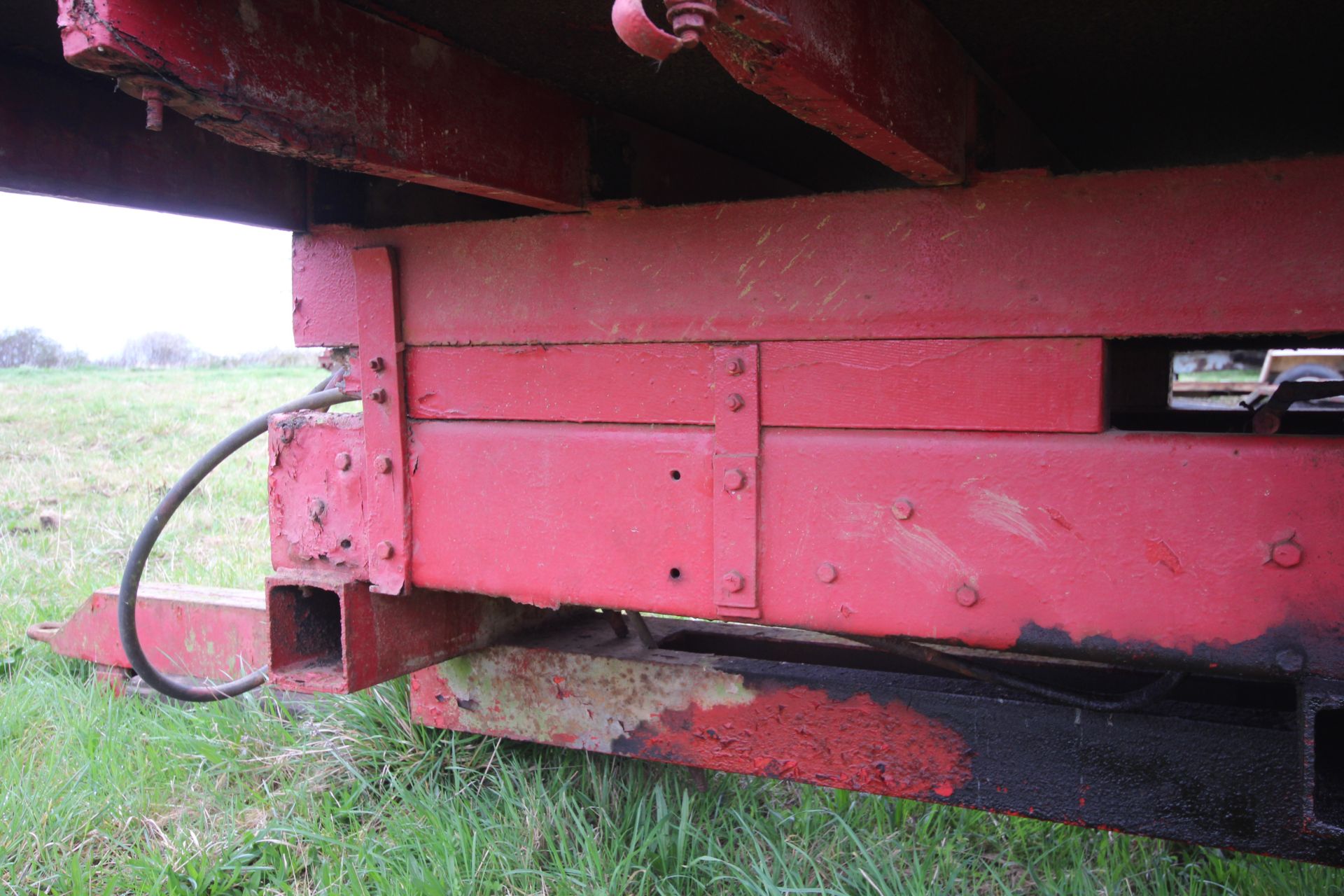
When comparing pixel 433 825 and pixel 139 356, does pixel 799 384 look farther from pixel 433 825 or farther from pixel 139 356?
pixel 139 356

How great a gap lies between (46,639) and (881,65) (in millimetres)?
3386

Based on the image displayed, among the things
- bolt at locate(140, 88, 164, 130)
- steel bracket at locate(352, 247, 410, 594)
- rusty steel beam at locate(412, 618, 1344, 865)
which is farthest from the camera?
steel bracket at locate(352, 247, 410, 594)

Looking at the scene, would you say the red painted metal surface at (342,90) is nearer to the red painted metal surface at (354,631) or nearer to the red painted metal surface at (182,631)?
the red painted metal surface at (354,631)

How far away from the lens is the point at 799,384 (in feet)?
5.25

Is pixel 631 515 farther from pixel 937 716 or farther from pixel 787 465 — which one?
pixel 937 716

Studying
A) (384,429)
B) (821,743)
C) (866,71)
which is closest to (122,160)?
(384,429)

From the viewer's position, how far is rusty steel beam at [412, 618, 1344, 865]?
1.56 metres

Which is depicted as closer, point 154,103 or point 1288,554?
point 154,103

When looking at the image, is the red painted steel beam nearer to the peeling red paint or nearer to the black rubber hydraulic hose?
the black rubber hydraulic hose

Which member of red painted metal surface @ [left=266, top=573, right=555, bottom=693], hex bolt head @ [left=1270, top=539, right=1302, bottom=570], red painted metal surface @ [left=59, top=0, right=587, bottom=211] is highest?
red painted metal surface @ [left=59, top=0, right=587, bottom=211]

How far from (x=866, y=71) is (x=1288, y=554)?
2.87 feet

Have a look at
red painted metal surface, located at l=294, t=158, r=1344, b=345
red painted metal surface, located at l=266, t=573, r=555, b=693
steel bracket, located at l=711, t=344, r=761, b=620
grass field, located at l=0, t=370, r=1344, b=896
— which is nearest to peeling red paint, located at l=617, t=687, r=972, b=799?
grass field, located at l=0, t=370, r=1344, b=896

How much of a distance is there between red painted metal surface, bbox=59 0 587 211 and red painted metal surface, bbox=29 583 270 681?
5.70 ft

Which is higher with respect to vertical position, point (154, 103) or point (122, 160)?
point (122, 160)
